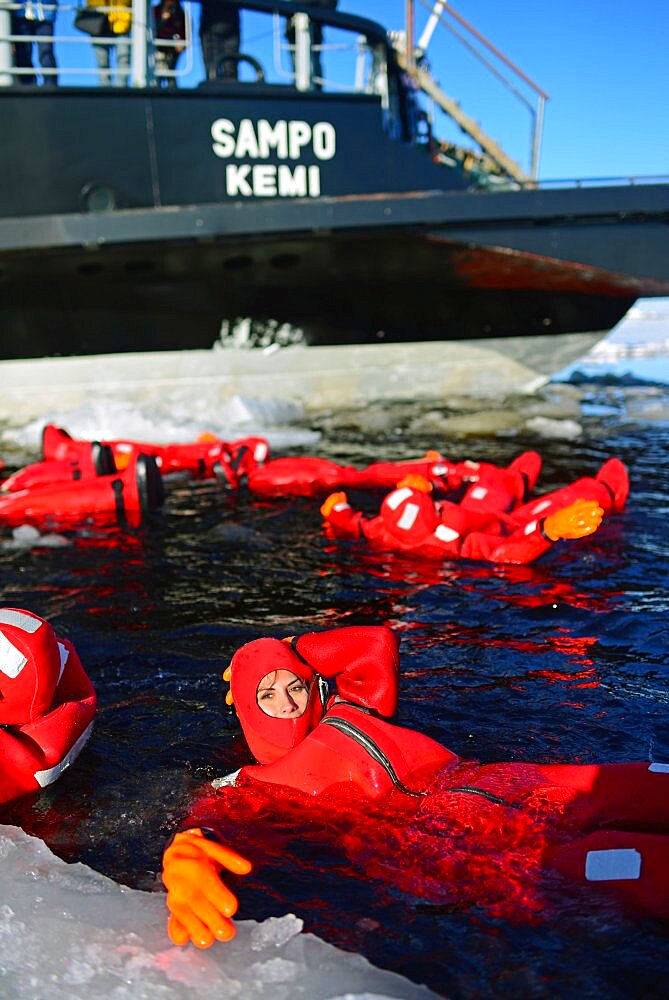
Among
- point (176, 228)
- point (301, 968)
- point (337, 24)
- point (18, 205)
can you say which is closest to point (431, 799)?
point (301, 968)

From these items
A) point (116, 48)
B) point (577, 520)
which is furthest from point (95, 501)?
point (116, 48)

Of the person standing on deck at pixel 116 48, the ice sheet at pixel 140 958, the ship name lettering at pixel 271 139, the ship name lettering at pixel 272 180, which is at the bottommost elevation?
the ice sheet at pixel 140 958

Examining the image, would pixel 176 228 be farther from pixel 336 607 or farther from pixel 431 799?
pixel 431 799

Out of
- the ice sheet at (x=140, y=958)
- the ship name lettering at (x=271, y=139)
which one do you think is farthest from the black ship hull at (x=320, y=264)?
the ice sheet at (x=140, y=958)

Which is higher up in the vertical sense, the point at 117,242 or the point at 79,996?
the point at 117,242

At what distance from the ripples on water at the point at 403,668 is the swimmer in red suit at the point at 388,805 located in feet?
0.35

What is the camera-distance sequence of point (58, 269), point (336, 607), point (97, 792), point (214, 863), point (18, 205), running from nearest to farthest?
point (214, 863)
point (97, 792)
point (336, 607)
point (18, 205)
point (58, 269)

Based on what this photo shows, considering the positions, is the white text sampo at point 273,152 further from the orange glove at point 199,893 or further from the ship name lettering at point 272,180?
the orange glove at point 199,893

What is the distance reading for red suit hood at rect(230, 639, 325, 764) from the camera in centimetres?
277

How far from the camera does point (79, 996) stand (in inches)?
77.2

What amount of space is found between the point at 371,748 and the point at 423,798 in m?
0.21

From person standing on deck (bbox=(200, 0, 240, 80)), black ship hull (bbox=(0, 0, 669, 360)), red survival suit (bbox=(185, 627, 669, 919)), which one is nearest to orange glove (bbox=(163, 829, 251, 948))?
red survival suit (bbox=(185, 627, 669, 919))

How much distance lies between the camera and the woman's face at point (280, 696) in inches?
109

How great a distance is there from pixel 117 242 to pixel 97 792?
5.39 metres
